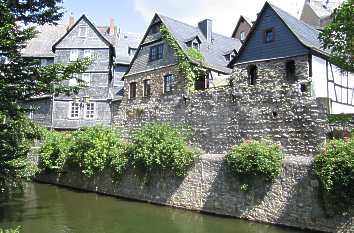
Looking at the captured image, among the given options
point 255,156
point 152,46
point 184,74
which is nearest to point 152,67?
point 152,46

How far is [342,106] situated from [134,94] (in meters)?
15.3

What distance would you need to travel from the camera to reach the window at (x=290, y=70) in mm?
20833

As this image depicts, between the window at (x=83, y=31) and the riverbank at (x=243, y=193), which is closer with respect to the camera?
the riverbank at (x=243, y=193)

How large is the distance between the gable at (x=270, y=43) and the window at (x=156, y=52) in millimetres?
7489

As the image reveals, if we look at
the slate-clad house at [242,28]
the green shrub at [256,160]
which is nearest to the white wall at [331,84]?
the green shrub at [256,160]

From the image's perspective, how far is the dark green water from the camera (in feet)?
48.5

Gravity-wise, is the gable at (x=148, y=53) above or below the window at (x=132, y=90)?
above

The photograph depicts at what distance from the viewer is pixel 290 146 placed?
20.2 m

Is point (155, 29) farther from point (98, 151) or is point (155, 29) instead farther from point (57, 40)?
point (57, 40)

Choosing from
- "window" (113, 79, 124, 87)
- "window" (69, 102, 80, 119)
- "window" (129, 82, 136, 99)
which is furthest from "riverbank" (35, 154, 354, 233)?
"window" (113, 79, 124, 87)

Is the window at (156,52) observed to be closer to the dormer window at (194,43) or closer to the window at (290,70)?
the dormer window at (194,43)

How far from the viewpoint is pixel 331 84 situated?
2138cm

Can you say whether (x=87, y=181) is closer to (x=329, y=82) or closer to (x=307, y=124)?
(x=307, y=124)

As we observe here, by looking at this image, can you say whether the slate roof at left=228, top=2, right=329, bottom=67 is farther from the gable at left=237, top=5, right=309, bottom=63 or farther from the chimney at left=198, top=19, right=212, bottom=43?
the chimney at left=198, top=19, right=212, bottom=43
